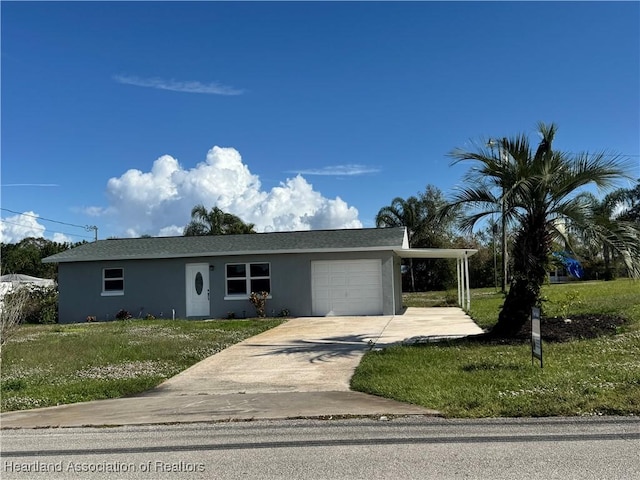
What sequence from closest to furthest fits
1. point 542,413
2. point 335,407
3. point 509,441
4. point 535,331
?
point 509,441, point 542,413, point 335,407, point 535,331

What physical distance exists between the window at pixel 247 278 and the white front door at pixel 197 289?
3.12 feet

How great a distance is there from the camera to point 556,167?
11.8 m

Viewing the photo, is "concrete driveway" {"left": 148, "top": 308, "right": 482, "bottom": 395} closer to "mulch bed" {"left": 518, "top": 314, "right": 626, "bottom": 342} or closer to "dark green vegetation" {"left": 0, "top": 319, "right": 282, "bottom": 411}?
"dark green vegetation" {"left": 0, "top": 319, "right": 282, "bottom": 411}

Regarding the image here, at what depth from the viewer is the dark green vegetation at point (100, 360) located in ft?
29.8

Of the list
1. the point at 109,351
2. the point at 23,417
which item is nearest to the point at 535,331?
the point at 23,417

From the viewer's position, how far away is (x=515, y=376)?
8289 mm

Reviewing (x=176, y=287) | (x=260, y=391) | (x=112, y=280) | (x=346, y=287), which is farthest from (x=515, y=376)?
(x=112, y=280)

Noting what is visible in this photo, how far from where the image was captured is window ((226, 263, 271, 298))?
22031mm

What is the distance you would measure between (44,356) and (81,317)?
38.3 feet

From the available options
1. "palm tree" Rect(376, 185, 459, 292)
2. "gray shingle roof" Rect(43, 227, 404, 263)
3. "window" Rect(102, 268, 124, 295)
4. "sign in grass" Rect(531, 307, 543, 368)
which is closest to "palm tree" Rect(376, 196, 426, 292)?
"palm tree" Rect(376, 185, 459, 292)

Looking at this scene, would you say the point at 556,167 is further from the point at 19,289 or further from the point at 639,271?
the point at 19,289

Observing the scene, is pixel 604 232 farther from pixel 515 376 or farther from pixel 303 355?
pixel 303 355

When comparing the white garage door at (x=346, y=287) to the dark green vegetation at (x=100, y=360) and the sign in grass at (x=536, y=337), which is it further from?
the sign in grass at (x=536, y=337)

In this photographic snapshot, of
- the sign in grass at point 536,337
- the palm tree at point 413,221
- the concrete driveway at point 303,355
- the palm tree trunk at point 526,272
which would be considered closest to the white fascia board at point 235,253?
the concrete driveway at point 303,355
